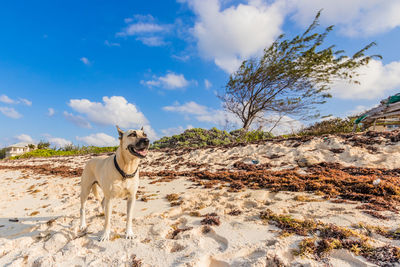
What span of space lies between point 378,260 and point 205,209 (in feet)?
8.50

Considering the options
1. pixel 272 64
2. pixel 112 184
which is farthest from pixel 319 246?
pixel 272 64

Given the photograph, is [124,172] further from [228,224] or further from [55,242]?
[228,224]

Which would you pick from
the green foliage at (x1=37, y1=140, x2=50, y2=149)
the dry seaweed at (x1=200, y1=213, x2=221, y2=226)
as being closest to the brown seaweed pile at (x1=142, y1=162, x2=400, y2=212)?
the dry seaweed at (x1=200, y1=213, x2=221, y2=226)

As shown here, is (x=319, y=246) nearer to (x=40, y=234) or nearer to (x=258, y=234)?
(x=258, y=234)

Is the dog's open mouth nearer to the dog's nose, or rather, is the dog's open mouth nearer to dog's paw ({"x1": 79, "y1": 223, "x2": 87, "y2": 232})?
the dog's nose

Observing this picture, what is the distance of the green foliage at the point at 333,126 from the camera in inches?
454

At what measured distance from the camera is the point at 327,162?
691cm

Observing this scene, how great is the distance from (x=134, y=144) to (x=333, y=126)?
536 inches

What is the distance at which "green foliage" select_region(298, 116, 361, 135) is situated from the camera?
37.8ft

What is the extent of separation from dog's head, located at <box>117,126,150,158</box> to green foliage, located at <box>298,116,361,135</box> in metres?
11.8

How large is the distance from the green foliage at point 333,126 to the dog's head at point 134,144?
11.8m

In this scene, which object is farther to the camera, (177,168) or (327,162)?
(177,168)

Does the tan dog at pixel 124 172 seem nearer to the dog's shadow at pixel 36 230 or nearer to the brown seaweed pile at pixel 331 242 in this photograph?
the dog's shadow at pixel 36 230

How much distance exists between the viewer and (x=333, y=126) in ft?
39.7
